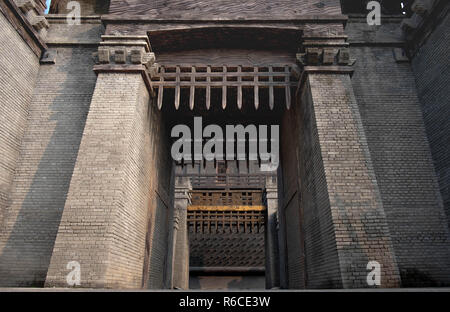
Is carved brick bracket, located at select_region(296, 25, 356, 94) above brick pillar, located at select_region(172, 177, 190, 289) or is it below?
above

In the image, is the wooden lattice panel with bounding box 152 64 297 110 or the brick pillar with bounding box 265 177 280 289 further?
the brick pillar with bounding box 265 177 280 289

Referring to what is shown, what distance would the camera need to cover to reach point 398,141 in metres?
5.99

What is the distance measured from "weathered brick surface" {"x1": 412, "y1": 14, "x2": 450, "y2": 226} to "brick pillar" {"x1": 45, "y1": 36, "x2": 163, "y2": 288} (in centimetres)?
A: 606

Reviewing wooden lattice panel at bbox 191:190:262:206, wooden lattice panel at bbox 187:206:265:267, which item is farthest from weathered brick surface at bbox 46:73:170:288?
wooden lattice panel at bbox 187:206:265:267

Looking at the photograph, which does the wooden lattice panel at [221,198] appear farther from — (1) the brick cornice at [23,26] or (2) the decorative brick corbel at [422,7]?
(2) the decorative brick corbel at [422,7]

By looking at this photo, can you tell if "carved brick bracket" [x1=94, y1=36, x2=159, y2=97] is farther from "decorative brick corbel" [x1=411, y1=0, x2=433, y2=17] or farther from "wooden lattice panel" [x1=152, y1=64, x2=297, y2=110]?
"decorative brick corbel" [x1=411, y1=0, x2=433, y2=17]

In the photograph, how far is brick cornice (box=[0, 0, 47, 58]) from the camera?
18.7ft

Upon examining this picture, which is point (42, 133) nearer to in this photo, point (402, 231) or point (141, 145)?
point (141, 145)

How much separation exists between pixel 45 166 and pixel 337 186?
584 centimetres

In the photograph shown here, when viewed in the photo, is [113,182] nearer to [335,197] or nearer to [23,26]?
[335,197]

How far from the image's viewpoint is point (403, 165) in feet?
19.0

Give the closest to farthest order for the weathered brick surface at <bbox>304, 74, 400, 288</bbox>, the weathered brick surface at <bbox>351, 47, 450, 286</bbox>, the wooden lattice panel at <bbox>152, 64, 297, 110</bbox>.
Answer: the weathered brick surface at <bbox>304, 74, 400, 288</bbox>, the weathered brick surface at <bbox>351, 47, 450, 286</bbox>, the wooden lattice panel at <bbox>152, 64, 297, 110</bbox>

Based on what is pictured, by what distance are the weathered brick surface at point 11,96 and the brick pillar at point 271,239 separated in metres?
7.85

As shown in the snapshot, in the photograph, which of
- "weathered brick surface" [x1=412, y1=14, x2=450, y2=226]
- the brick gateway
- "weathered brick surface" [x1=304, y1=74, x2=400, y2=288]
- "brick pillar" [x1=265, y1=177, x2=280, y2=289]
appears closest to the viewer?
"weathered brick surface" [x1=304, y1=74, x2=400, y2=288]
